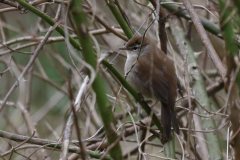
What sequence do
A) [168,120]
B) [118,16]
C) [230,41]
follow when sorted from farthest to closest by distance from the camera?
1. [168,120]
2. [118,16]
3. [230,41]

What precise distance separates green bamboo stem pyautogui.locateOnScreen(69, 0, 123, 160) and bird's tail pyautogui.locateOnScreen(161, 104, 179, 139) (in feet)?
3.84

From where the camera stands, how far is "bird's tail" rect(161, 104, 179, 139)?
90.7 inches

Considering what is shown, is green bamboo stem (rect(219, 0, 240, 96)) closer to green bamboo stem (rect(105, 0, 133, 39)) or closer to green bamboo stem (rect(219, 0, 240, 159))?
green bamboo stem (rect(219, 0, 240, 159))

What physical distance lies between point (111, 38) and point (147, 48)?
79 cm

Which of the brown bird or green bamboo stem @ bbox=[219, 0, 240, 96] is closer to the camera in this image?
green bamboo stem @ bbox=[219, 0, 240, 96]

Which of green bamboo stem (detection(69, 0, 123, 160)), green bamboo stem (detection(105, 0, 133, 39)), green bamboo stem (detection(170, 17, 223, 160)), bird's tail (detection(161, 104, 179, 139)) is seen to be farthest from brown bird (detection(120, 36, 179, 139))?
green bamboo stem (detection(69, 0, 123, 160))

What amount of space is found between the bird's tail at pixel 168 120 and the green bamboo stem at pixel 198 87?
0.26 metres

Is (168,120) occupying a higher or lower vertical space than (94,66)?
lower

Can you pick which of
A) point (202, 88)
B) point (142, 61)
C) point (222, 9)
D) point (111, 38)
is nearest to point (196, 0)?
point (111, 38)

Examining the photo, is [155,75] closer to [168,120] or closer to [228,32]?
[168,120]

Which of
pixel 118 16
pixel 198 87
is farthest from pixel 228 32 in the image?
pixel 198 87

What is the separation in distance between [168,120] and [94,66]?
166 centimetres

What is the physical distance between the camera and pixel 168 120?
2645 mm

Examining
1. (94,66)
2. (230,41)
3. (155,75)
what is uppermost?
(94,66)
